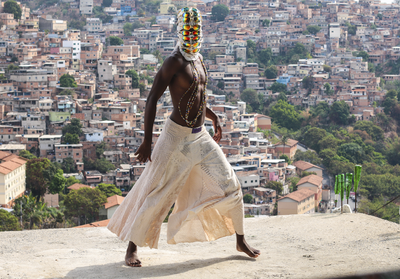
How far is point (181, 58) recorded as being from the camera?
3283 millimetres

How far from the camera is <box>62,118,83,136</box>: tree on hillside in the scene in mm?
26072

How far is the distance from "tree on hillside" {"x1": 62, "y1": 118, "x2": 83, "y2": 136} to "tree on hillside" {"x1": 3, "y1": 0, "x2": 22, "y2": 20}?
20854mm

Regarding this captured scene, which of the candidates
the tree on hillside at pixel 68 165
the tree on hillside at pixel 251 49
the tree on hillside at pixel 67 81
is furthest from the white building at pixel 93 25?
the tree on hillside at pixel 68 165

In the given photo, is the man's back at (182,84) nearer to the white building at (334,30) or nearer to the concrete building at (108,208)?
the concrete building at (108,208)

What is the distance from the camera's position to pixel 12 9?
4359 centimetres

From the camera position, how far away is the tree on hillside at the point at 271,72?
40531 millimetres

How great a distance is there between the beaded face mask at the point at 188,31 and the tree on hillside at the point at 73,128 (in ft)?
76.7

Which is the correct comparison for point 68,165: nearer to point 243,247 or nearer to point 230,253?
point 230,253

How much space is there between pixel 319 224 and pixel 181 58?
1936 millimetres

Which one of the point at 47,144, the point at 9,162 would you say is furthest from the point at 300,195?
the point at 47,144

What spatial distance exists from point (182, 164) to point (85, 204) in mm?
13972

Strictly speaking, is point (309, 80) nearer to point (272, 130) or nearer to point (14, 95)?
point (272, 130)

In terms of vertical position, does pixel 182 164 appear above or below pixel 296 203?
above

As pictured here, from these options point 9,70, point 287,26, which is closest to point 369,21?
point 287,26
